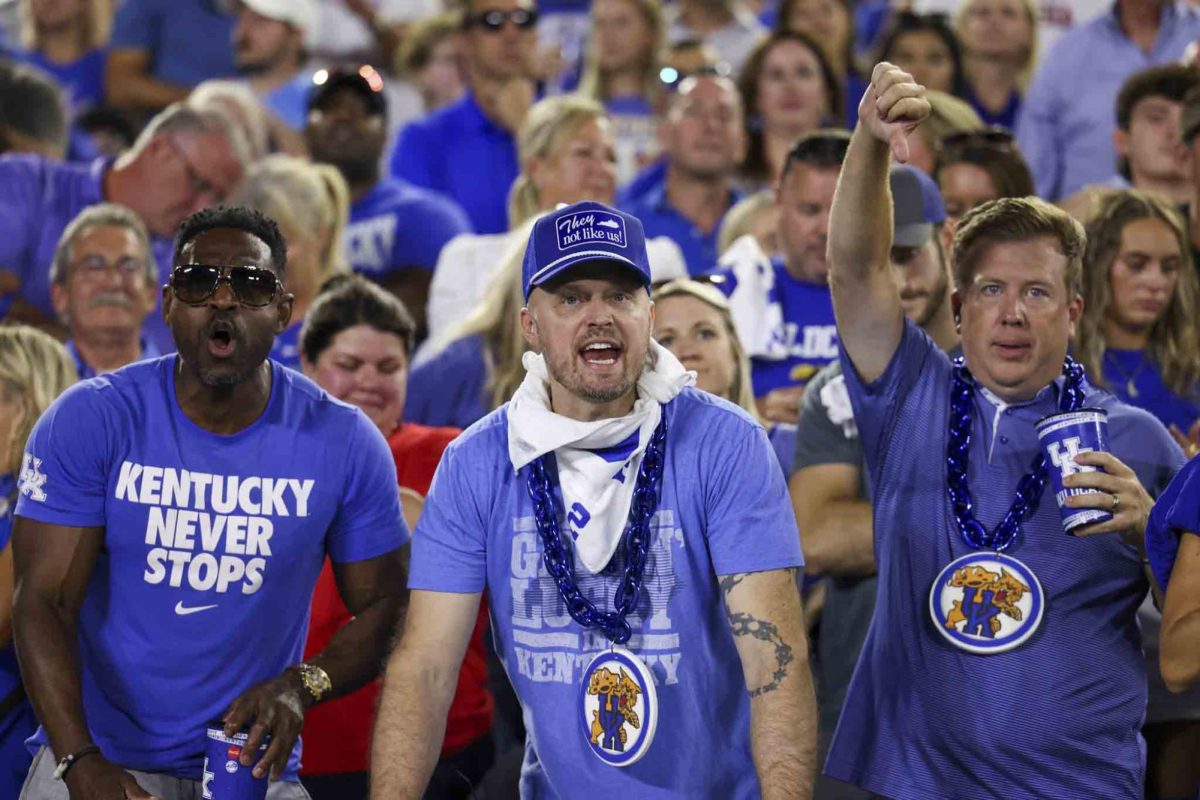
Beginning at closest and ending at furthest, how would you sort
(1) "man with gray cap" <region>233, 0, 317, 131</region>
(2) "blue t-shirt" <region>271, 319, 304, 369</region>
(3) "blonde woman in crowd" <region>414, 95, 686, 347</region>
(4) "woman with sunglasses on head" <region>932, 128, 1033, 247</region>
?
(4) "woman with sunglasses on head" <region>932, 128, 1033, 247</region>, (2) "blue t-shirt" <region>271, 319, 304, 369</region>, (3) "blonde woman in crowd" <region>414, 95, 686, 347</region>, (1) "man with gray cap" <region>233, 0, 317, 131</region>

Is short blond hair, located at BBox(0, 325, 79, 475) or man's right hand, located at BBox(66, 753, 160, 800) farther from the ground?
short blond hair, located at BBox(0, 325, 79, 475)

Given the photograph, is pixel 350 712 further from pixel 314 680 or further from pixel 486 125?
pixel 486 125

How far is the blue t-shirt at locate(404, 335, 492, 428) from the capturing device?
20.0 ft

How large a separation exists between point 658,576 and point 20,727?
1951 mm

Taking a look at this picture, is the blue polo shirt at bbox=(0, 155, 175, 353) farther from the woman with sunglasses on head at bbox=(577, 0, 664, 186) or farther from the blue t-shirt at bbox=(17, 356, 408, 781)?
the blue t-shirt at bbox=(17, 356, 408, 781)

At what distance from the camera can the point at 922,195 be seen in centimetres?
512

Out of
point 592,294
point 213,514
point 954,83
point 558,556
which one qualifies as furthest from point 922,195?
point 954,83

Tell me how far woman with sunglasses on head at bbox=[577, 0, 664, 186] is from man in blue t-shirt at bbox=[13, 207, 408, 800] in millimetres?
4921

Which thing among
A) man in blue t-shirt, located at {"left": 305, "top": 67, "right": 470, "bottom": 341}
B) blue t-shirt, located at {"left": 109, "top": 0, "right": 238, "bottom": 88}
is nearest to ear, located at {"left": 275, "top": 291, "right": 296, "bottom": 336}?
man in blue t-shirt, located at {"left": 305, "top": 67, "right": 470, "bottom": 341}

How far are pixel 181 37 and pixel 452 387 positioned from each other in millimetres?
4525

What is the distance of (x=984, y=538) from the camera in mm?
3947

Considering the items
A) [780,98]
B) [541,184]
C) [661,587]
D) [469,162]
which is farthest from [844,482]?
[469,162]

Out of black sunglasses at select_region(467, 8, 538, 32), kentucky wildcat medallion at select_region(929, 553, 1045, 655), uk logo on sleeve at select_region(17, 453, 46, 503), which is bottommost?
kentucky wildcat medallion at select_region(929, 553, 1045, 655)

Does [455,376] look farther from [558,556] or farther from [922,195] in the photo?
[558,556]
